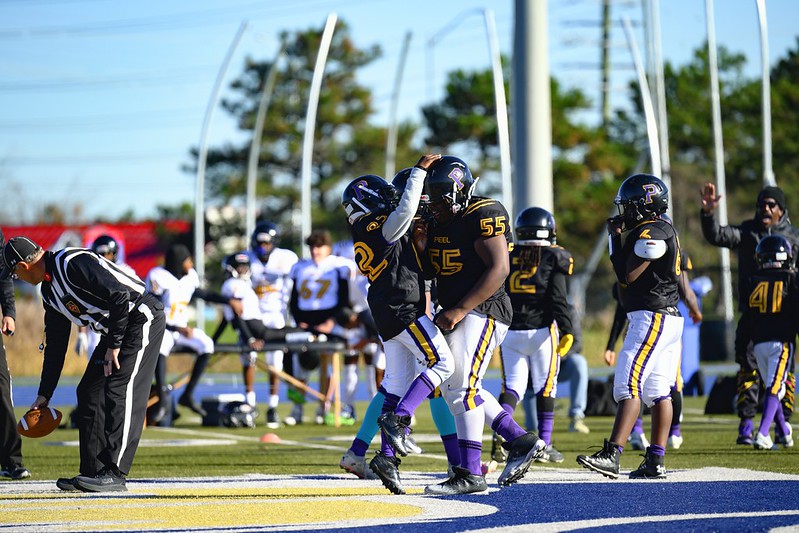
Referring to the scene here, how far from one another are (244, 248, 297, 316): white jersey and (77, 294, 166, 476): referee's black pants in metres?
7.13

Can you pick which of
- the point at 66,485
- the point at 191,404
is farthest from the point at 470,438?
the point at 191,404

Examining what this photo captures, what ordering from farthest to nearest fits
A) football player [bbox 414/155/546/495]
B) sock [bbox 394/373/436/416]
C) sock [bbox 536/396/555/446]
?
sock [bbox 536/396/555/446], football player [bbox 414/155/546/495], sock [bbox 394/373/436/416]

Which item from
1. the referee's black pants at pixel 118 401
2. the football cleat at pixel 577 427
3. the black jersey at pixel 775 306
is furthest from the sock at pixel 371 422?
the football cleat at pixel 577 427

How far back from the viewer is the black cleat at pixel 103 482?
7.90 metres

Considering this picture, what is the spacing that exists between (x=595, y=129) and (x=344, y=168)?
1190 centimetres

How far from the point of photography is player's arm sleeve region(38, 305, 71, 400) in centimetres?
809

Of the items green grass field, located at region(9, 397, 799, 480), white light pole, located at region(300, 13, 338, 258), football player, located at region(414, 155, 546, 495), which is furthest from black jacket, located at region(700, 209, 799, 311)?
white light pole, located at region(300, 13, 338, 258)

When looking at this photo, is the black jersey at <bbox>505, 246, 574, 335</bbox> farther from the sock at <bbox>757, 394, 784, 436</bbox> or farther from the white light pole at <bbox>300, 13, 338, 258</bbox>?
the white light pole at <bbox>300, 13, 338, 258</bbox>

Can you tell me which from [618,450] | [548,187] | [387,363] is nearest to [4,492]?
[387,363]

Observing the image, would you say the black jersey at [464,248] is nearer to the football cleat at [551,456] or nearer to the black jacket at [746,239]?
the football cleat at [551,456]

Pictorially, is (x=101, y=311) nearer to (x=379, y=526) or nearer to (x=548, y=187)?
(x=379, y=526)

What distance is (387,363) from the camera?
7824mm

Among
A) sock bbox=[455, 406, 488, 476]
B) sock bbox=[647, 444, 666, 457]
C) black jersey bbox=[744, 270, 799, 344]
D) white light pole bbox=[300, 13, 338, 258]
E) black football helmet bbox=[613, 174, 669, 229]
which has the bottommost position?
sock bbox=[647, 444, 666, 457]

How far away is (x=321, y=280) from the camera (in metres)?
14.6
